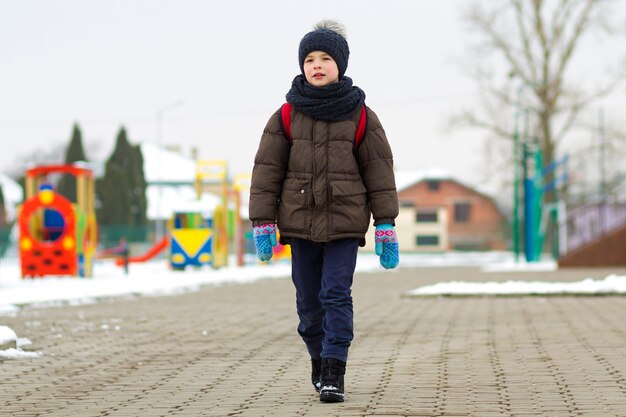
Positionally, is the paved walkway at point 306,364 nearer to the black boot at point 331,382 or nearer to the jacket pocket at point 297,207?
the black boot at point 331,382

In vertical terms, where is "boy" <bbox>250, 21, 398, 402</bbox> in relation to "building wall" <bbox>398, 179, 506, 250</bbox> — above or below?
below

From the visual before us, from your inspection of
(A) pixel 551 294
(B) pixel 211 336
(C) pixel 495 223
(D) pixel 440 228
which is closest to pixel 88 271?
(A) pixel 551 294

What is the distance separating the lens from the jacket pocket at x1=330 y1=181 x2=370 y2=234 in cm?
Result: 603

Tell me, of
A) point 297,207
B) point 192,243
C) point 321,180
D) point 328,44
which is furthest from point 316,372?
point 192,243

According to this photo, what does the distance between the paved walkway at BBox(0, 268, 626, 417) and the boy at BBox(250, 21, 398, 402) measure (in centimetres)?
54

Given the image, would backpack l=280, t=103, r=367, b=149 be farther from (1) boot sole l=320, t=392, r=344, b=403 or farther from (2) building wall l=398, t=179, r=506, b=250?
(2) building wall l=398, t=179, r=506, b=250

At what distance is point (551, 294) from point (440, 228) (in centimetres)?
8505

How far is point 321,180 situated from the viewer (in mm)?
6055

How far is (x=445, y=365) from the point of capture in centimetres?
779

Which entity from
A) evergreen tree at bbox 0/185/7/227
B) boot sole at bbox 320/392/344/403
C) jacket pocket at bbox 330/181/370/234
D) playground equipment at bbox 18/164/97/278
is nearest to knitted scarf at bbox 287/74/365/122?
jacket pocket at bbox 330/181/370/234

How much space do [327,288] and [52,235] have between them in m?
23.5

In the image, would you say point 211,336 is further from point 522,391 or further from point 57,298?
point 57,298

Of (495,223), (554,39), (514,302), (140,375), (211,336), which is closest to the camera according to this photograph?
(140,375)

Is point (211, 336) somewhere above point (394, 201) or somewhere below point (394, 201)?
below
